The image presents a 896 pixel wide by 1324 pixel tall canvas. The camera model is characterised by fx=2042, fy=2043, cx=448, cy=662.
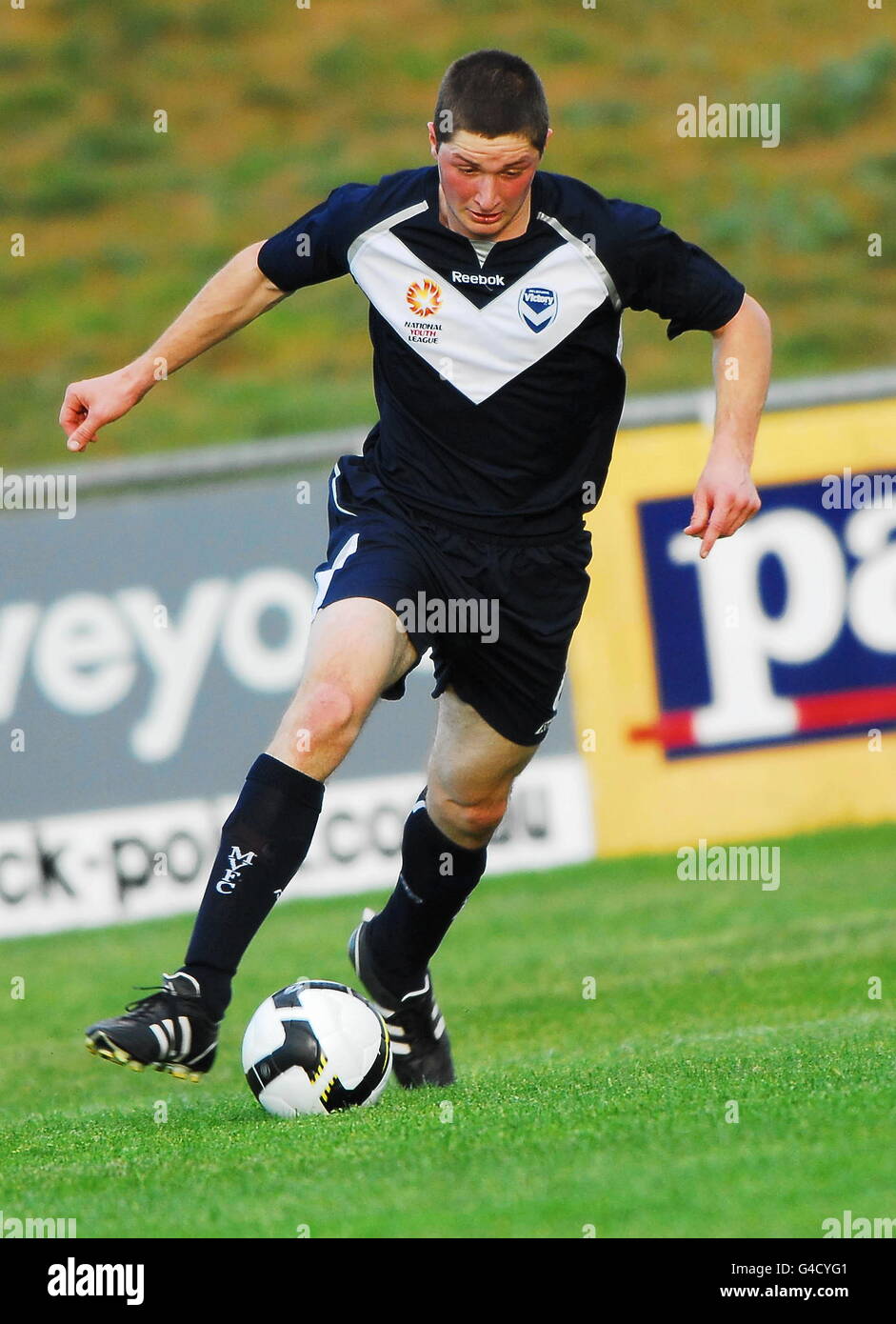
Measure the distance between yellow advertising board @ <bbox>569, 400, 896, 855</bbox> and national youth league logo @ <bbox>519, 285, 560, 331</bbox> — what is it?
5.43 meters

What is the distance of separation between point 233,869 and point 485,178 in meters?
1.85

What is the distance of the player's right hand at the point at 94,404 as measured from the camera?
541 cm

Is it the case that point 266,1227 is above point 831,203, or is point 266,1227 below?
below

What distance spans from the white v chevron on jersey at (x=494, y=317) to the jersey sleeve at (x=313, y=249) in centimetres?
15

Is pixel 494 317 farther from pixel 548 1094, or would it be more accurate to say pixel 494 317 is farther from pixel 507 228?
pixel 548 1094

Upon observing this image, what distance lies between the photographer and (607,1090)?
4.96 meters

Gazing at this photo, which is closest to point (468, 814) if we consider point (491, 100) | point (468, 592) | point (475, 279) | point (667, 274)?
point (468, 592)

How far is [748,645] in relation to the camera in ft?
35.4

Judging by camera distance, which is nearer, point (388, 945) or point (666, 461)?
point (388, 945)
